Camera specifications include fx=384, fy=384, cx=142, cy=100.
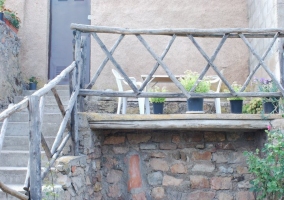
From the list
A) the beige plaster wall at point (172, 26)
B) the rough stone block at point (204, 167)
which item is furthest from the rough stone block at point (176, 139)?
the beige plaster wall at point (172, 26)

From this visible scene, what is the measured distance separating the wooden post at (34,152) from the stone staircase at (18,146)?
1.56 feet

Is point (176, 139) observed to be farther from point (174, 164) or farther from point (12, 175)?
point (12, 175)

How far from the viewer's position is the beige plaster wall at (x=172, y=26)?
6164mm

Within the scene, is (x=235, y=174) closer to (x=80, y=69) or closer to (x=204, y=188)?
(x=204, y=188)

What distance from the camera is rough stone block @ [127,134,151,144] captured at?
4.48 meters

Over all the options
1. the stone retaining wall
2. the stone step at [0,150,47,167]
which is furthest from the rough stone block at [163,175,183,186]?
the stone step at [0,150,47,167]

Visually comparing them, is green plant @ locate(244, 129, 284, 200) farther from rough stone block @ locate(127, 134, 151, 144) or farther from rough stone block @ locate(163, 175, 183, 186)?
rough stone block @ locate(127, 134, 151, 144)

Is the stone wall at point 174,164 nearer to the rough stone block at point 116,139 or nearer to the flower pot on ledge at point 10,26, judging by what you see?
the rough stone block at point 116,139

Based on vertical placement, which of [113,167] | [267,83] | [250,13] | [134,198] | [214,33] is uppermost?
[250,13]

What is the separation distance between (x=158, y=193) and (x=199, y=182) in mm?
489

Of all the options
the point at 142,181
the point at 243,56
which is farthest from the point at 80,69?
the point at 243,56

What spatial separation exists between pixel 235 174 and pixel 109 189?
4.78 ft

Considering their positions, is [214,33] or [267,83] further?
[267,83]

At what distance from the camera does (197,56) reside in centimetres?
619
